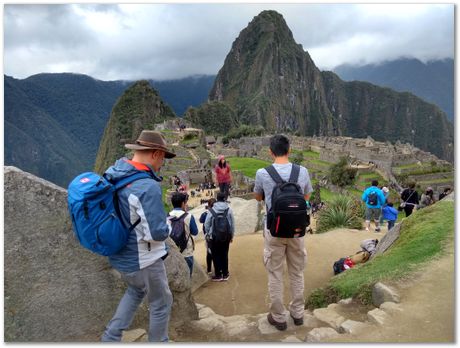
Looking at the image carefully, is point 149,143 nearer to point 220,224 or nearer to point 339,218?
point 220,224

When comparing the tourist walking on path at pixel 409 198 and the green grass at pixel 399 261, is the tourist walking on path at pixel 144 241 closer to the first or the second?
the green grass at pixel 399 261

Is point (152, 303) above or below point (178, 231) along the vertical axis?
below

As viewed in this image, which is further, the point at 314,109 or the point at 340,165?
the point at 314,109

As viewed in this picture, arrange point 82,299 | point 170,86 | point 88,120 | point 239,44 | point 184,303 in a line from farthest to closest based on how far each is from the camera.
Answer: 1. point 239,44
2. point 170,86
3. point 88,120
4. point 184,303
5. point 82,299

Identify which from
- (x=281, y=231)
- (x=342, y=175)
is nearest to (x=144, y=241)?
(x=281, y=231)

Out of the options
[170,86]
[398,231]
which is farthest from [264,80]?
[398,231]

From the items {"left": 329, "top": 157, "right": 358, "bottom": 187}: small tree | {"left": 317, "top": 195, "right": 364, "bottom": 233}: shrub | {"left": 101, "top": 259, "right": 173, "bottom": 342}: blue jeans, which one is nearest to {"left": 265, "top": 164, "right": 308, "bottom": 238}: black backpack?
{"left": 101, "top": 259, "right": 173, "bottom": 342}: blue jeans

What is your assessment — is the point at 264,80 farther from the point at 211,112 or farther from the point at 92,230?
the point at 92,230
